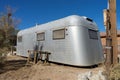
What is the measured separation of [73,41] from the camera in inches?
336

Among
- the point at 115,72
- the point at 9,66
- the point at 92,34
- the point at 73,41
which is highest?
the point at 92,34

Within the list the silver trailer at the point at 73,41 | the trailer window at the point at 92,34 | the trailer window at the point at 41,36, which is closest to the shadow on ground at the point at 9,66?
the silver trailer at the point at 73,41

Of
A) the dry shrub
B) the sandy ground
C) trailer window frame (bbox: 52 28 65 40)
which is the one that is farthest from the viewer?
trailer window frame (bbox: 52 28 65 40)

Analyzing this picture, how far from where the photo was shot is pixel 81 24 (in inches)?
347

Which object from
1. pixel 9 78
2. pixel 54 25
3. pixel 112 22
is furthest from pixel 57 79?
pixel 54 25

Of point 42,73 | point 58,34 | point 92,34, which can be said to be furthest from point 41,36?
point 42,73

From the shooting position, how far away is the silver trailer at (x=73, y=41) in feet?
27.7

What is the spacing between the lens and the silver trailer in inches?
332

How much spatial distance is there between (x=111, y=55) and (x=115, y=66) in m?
0.28

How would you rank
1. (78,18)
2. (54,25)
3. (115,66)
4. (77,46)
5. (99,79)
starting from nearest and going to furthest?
(115,66)
(99,79)
(77,46)
(78,18)
(54,25)

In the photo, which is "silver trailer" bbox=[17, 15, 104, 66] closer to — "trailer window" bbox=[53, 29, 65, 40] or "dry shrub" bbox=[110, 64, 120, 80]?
"trailer window" bbox=[53, 29, 65, 40]

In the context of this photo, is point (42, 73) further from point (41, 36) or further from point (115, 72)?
point (41, 36)

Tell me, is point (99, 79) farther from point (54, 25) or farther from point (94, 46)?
point (54, 25)

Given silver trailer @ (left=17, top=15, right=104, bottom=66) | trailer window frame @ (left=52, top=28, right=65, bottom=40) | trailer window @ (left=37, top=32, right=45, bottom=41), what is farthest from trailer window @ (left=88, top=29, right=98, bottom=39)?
trailer window @ (left=37, top=32, right=45, bottom=41)
